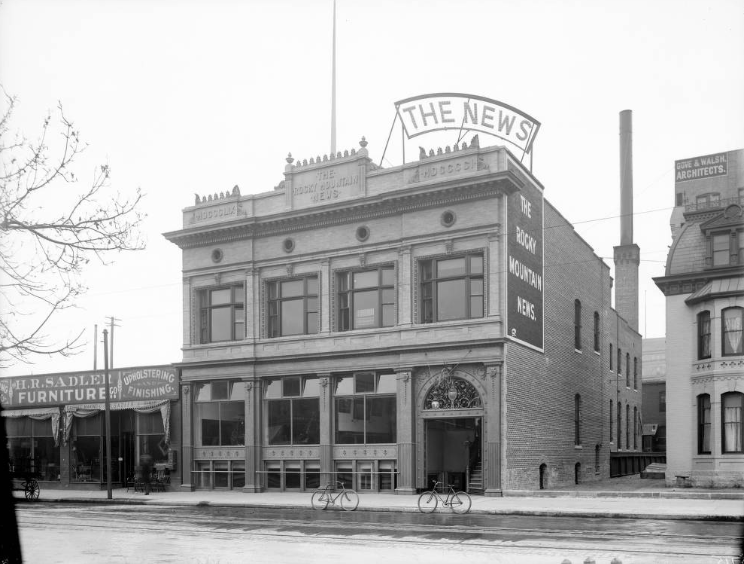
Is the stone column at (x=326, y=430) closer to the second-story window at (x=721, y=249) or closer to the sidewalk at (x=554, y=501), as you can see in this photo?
the sidewalk at (x=554, y=501)

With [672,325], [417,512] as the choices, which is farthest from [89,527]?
[672,325]

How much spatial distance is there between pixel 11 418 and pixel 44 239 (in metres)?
34.3

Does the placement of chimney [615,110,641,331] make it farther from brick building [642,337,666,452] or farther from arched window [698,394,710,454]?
arched window [698,394,710,454]

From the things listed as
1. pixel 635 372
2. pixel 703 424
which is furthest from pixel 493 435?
pixel 635 372

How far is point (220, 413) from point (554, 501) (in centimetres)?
1542

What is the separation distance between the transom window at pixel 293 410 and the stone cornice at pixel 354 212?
624 cm

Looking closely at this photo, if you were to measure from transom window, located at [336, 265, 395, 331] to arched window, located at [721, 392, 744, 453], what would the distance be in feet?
40.1

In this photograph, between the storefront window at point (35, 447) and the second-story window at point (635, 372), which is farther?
the second-story window at point (635, 372)

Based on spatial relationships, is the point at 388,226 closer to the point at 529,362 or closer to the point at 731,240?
the point at 529,362

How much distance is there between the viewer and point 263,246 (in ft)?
116

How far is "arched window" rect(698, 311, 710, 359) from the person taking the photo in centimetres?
3078

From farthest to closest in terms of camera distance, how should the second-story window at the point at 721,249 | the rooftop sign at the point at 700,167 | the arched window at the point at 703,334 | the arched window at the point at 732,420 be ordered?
the rooftop sign at the point at 700,167
the second-story window at the point at 721,249
the arched window at the point at 703,334
the arched window at the point at 732,420

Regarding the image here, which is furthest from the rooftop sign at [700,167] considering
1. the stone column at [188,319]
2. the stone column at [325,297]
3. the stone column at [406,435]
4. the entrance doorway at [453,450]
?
the stone column at [188,319]

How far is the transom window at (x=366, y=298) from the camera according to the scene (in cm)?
3212
